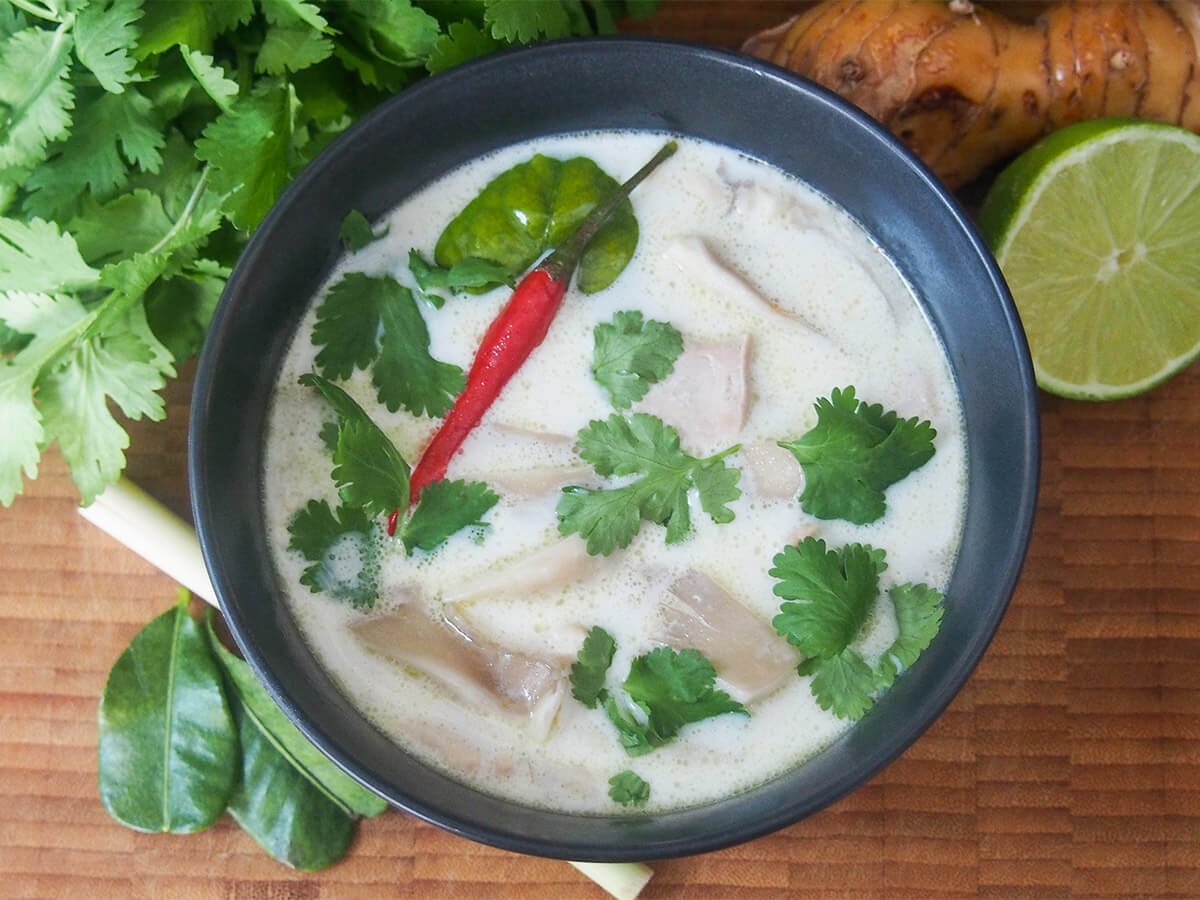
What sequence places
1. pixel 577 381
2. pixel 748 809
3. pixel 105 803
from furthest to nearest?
pixel 105 803
pixel 577 381
pixel 748 809

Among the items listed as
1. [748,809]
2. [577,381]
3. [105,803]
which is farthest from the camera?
[105,803]

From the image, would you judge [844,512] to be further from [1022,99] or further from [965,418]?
[1022,99]

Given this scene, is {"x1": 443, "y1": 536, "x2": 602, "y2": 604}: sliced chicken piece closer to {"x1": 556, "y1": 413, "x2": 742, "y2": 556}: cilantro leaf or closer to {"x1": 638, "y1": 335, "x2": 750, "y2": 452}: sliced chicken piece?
{"x1": 556, "y1": 413, "x2": 742, "y2": 556}: cilantro leaf

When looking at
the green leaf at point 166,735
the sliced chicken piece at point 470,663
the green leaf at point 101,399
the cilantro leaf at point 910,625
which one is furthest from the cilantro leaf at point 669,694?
the green leaf at point 101,399

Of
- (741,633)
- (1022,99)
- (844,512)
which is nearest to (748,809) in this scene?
(741,633)

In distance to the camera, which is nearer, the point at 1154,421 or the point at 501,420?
the point at 501,420

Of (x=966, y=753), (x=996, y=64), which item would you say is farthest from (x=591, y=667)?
(x=996, y=64)

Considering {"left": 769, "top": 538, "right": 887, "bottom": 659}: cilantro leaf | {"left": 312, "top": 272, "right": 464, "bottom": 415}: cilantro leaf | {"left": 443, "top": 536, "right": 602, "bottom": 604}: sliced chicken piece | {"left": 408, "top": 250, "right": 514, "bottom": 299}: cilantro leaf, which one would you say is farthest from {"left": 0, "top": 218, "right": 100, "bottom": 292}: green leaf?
{"left": 769, "top": 538, "right": 887, "bottom": 659}: cilantro leaf

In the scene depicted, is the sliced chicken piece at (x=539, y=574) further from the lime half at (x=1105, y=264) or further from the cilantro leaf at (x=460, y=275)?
the lime half at (x=1105, y=264)
